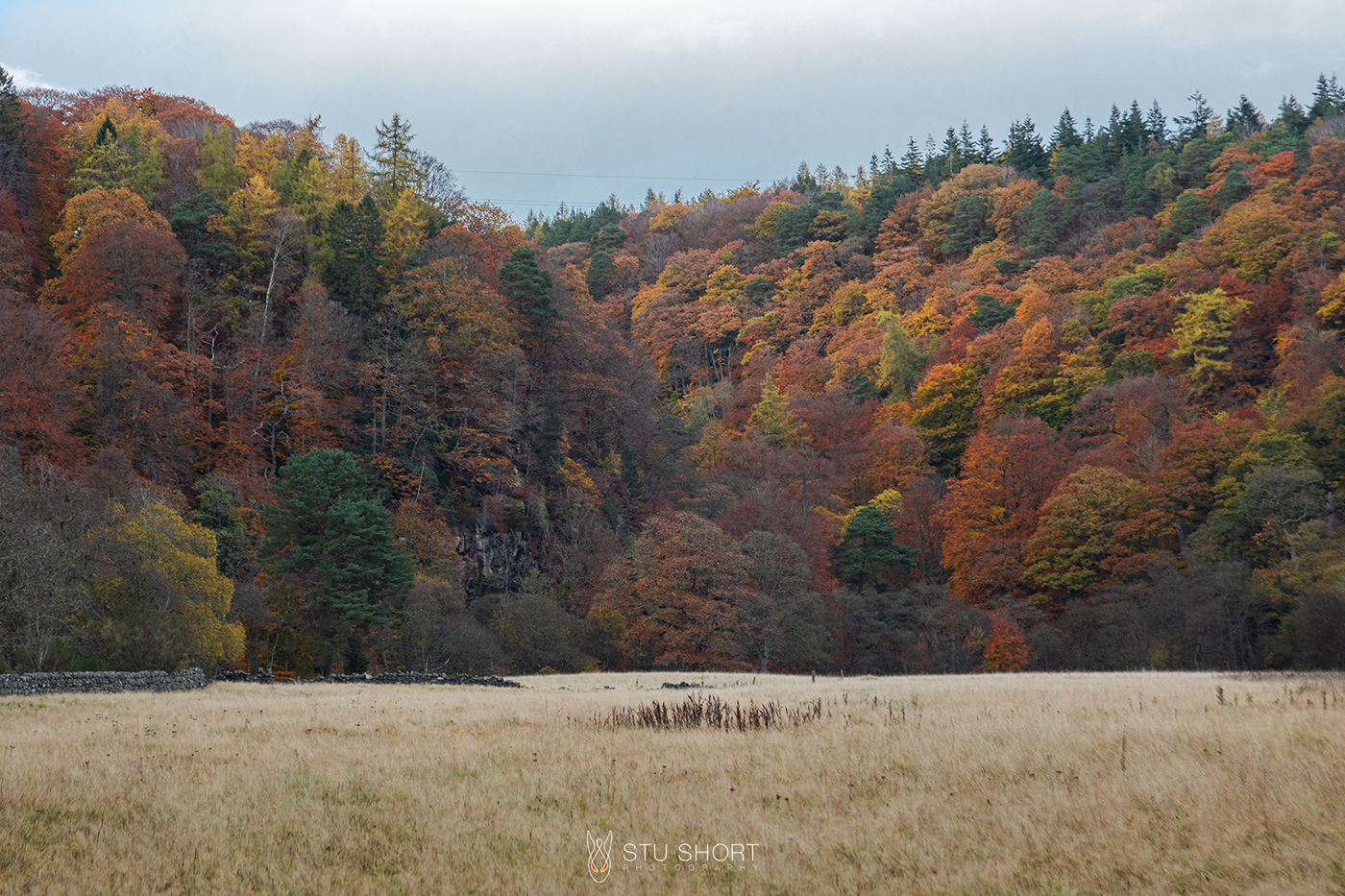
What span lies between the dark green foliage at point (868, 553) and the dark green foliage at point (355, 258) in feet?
129

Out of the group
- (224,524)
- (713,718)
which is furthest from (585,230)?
(713,718)

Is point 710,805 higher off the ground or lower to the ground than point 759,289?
lower

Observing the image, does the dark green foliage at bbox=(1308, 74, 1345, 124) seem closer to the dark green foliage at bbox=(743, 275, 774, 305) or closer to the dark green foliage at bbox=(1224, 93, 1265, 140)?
the dark green foliage at bbox=(1224, 93, 1265, 140)

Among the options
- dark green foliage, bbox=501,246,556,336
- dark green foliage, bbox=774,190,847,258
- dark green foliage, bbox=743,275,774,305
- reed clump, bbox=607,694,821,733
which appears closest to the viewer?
reed clump, bbox=607,694,821,733

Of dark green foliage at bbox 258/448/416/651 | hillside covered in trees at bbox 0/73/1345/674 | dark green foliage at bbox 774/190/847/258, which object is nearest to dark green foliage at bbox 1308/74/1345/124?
hillside covered in trees at bbox 0/73/1345/674

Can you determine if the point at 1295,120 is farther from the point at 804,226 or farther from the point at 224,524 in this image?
the point at 224,524

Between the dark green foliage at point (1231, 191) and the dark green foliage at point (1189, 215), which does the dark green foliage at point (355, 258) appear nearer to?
the dark green foliage at point (1189, 215)

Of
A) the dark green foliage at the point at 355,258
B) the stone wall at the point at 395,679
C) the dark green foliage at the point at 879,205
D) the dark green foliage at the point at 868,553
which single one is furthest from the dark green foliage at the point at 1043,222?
the stone wall at the point at 395,679

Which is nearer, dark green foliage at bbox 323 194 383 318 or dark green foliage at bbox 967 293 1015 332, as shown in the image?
dark green foliage at bbox 323 194 383 318

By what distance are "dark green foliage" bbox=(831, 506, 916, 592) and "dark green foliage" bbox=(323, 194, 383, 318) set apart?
3928cm

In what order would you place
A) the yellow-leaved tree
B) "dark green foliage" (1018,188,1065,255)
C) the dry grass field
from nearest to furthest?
the dry grass field, the yellow-leaved tree, "dark green foliage" (1018,188,1065,255)

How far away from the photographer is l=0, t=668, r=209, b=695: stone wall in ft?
85.5

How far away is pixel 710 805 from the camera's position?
11.4 metres

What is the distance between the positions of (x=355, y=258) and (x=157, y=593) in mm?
38073
